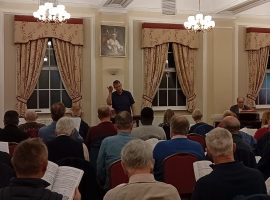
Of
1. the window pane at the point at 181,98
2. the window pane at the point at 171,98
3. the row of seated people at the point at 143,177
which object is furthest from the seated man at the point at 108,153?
the window pane at the point at 181,98

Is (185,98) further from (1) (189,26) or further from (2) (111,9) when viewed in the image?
(2) (111,9)

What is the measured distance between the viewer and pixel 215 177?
9.02ft

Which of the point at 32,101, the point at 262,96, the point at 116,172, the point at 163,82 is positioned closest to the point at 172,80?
the point at 163,82

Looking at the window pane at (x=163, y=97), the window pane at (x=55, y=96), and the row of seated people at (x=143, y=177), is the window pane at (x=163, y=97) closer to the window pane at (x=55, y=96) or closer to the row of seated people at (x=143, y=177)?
the window pane at (x=55, y=96)

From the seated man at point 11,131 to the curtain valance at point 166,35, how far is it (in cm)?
565

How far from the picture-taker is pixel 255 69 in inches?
466

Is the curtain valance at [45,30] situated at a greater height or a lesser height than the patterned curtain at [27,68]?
greater

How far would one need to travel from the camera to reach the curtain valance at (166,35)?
35.2 feet

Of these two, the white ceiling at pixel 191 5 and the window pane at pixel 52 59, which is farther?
the window pane at pixel 52 59

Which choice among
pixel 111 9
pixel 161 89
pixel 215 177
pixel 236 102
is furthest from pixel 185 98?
pixel 215 177

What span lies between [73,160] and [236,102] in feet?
28.6

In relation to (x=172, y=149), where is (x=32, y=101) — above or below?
above

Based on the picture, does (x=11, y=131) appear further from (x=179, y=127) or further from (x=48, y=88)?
(x=48, y=88)

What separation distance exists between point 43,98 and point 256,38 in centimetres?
591
